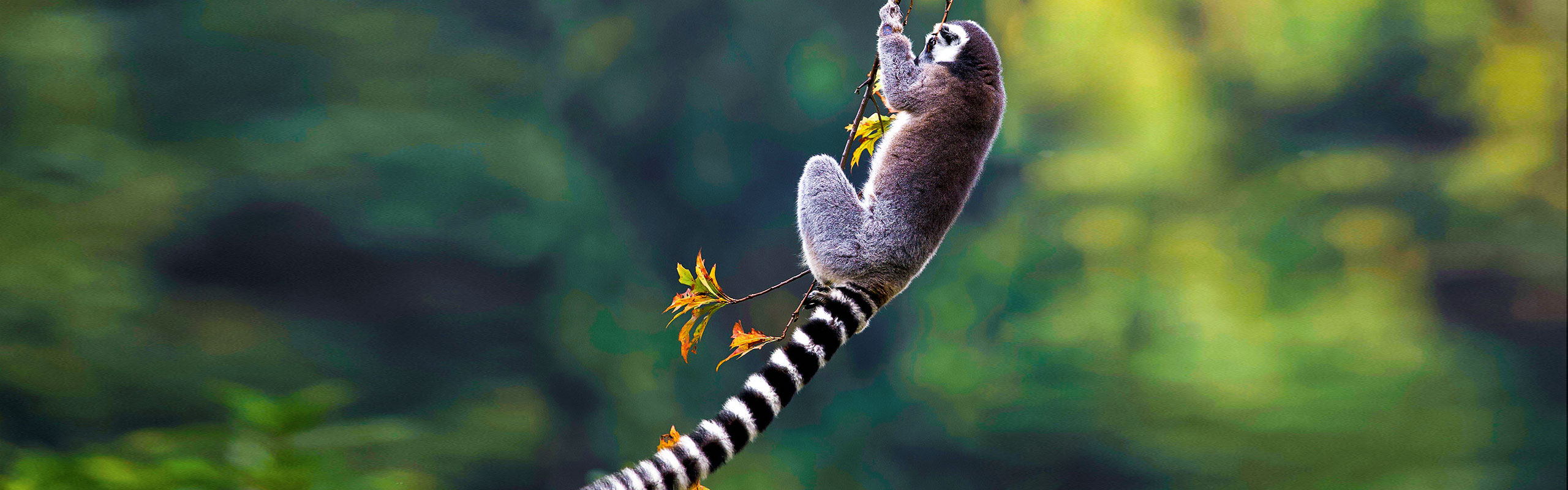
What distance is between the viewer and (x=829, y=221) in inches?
83.6

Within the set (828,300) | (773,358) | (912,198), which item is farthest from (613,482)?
(912,198)

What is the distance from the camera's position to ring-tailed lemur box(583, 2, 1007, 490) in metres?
2.05

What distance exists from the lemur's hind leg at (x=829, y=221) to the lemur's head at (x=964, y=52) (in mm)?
419

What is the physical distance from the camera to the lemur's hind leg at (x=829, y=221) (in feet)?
6.78

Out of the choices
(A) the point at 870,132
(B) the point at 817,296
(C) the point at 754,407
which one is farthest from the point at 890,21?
(C) the point at 754,407

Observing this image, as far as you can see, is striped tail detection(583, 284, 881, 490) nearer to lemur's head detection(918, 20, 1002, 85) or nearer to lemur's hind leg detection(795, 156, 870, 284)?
lemur's hind leg detection(795, 156, 870, 284)

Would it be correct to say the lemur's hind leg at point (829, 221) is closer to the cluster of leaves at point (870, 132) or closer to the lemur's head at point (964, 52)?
the cluster of leaves at point (870, 132)

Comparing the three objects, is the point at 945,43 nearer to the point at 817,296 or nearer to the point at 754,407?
the point at 817,296

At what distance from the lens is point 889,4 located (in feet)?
7.25

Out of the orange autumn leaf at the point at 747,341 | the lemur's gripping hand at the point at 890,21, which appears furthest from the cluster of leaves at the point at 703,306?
the lemur's gripping hand at the point at 890,21

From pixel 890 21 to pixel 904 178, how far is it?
1.45ft

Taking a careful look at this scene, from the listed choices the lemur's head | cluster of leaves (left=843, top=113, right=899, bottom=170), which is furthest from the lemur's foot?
the lemur's head

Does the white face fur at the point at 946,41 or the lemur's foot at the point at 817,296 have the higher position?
the white face fur at the point at 946,41

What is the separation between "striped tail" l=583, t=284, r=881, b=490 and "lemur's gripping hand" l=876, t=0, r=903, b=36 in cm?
81
